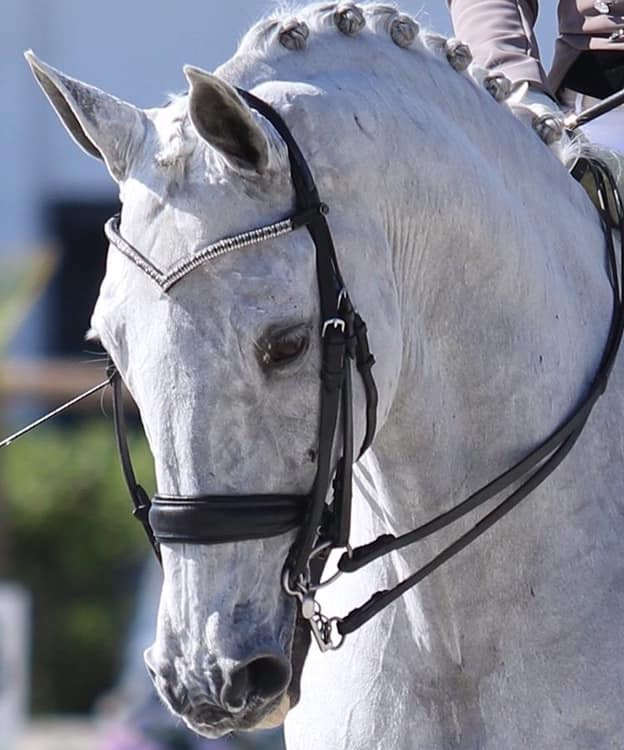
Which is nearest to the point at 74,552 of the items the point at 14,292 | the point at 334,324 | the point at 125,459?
the point at 14,292

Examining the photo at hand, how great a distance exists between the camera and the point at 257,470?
9.25 feet

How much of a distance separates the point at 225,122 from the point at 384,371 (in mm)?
509

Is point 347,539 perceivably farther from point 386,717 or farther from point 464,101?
point 464,101

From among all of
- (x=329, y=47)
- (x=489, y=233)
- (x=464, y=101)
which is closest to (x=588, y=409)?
(x=489, y=233)

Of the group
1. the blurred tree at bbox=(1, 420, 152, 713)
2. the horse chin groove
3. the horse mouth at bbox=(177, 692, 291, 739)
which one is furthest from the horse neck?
the blurred tree at bbox=(1, 420, 152, 713)

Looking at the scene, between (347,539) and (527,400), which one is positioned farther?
(527,400)

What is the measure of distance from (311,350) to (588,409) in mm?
653

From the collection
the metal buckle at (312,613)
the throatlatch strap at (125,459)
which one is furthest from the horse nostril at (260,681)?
the throatlatch strap at (125,459)

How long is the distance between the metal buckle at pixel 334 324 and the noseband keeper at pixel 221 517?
0.92 ft

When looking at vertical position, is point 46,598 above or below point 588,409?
below

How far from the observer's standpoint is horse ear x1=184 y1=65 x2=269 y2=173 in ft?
8.99

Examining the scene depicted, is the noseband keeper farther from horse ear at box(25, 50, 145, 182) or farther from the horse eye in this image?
horse ear at box(25, 50, 145, 182)

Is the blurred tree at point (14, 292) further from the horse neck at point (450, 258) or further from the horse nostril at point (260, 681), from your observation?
the horse nostril at point (260, 681)

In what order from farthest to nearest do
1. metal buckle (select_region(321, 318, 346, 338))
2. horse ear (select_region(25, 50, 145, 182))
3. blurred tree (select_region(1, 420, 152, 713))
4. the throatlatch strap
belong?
blurred tree (select_region(1, 420, 152, 713)), the throatlatch strap, horse ear (select_region(25, 50, 145, 182)), metal buckle (select_region(321, 318, 346, 338))
